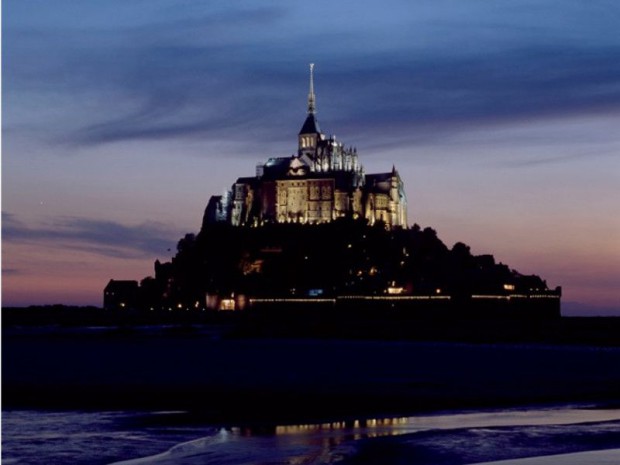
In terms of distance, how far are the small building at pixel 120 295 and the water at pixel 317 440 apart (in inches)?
4286

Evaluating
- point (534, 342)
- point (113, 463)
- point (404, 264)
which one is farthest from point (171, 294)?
point (113, 463)

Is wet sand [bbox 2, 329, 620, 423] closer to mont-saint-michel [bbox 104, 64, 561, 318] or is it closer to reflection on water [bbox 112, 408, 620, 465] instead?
reflection on water [bbox 112, 408, 620, 465]

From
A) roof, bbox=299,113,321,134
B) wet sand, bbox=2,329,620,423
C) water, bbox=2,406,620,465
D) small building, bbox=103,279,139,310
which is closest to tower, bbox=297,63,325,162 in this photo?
roof, bbox=299,113,321,134

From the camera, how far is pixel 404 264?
338 feet

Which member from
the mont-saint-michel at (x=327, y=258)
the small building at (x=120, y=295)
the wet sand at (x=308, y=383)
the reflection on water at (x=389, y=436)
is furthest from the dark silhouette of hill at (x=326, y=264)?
the reflection on water at (x=389, y=436)

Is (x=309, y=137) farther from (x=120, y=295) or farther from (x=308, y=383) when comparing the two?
(x=308, y=383)

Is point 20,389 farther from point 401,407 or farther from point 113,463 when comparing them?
point 113,463

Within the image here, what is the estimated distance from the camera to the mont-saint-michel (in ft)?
311

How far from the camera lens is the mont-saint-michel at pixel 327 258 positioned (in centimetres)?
9475

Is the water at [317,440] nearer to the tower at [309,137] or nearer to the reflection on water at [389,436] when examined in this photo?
the reflection on water at [389,436]

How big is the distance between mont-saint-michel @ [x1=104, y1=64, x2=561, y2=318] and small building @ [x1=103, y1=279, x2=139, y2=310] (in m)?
5.24

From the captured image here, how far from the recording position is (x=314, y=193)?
368 ft

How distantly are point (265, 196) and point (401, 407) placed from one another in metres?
92.6

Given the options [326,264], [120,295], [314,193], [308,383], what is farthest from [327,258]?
[308,383]
